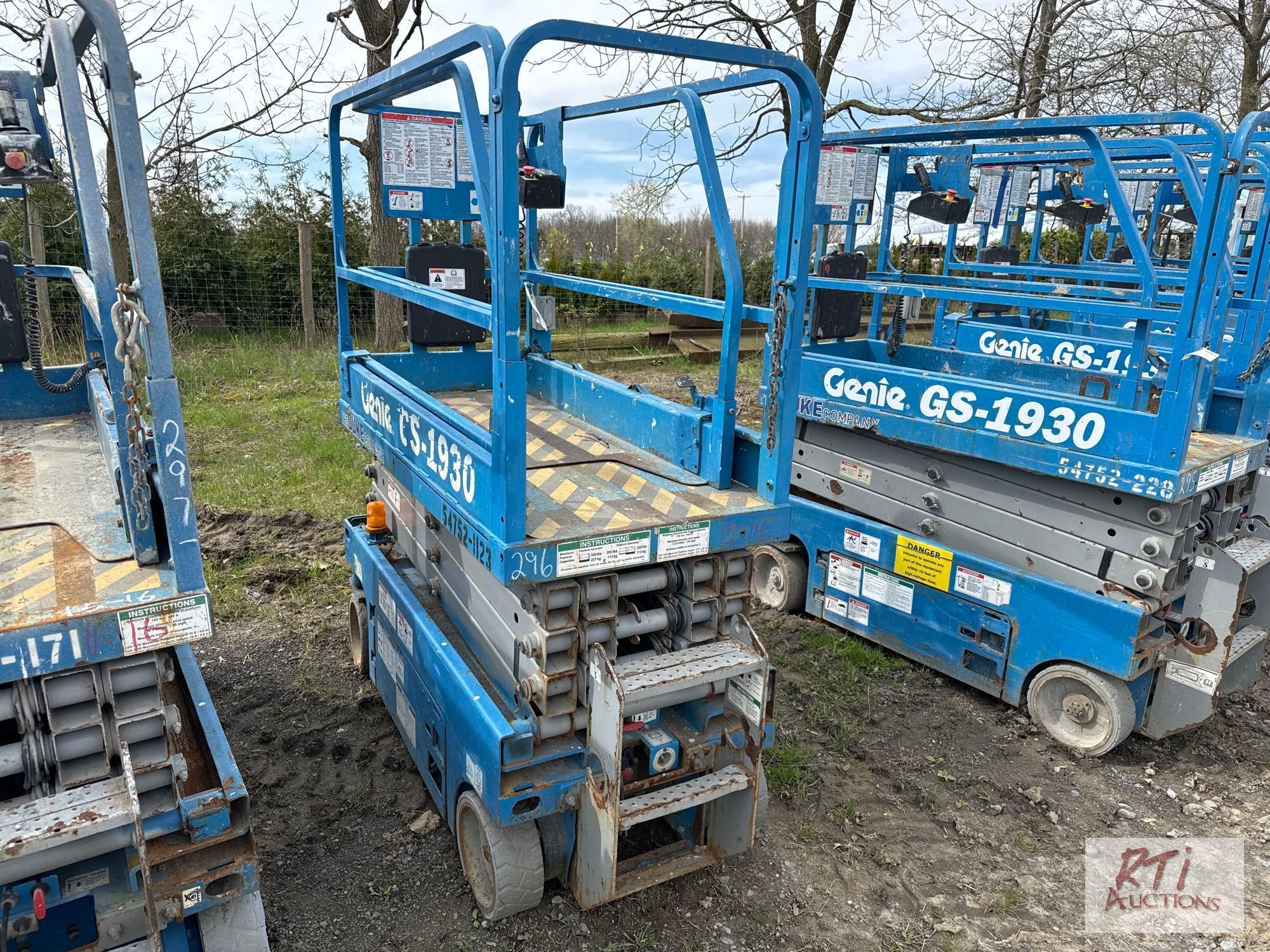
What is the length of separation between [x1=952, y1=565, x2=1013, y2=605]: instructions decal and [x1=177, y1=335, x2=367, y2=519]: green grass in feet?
14.3

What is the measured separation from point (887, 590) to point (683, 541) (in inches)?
100

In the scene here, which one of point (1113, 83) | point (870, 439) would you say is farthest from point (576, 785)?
point (1113, 83)

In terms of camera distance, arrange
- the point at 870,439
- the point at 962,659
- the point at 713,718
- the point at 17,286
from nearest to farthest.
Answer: the point at 713,718, the point at 17,286, the point at 962,659, the point at 870,439

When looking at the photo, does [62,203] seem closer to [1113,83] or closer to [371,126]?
[371,126]

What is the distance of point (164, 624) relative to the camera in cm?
211

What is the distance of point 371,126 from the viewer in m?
10.0

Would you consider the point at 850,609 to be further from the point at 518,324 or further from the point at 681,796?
the point at 518,324

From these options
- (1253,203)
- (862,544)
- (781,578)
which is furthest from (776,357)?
(1253,203)

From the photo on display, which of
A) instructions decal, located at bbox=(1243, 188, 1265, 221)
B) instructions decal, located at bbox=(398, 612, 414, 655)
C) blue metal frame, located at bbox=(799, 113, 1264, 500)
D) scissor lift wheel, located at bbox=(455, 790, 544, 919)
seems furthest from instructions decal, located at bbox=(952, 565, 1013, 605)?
instructions decal, located at bbox=(1243, 188, 1265, 221)

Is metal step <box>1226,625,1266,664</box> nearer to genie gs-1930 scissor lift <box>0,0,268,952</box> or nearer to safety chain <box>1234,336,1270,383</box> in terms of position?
safety chain <box>1234,336,1270,383</box>

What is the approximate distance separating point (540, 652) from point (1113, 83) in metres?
11.0

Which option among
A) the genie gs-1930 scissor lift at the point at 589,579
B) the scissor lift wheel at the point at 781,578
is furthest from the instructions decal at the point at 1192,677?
the genie gs-1930 scissor lift at the point at 589,579

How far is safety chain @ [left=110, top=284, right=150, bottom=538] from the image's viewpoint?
2086mm

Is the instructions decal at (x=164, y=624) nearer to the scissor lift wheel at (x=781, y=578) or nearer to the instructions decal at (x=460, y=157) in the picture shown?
the instructions decal at (x=460, y=157)
